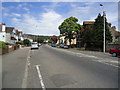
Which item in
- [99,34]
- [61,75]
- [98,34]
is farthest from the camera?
[98,34]

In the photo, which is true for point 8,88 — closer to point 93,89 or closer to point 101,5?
point 93,89

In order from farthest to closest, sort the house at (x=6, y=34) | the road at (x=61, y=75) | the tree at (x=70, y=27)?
the house at (x=6, y=34) → the tree at (x=70, y=27) → the road at (x=61, y=75)

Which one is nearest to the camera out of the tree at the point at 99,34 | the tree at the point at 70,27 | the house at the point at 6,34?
the tree at the point at 99,34

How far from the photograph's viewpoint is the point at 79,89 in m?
4.71

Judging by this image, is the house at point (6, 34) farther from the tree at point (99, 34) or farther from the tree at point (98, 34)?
the tree at point (99, 34)

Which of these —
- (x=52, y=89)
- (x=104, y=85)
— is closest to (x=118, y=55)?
(x=104, y=85)

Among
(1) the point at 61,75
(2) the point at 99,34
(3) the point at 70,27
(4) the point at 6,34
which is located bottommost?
(1) the point at 61,75

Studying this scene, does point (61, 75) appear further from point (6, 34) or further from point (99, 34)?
point (6, 34)

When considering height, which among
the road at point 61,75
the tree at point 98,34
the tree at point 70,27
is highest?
the tree at point 70,27

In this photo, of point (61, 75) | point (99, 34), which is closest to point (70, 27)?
point (99, 34)

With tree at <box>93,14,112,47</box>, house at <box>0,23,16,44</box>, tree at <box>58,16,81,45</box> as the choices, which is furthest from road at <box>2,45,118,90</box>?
house at <box>0,23,16,44</box>

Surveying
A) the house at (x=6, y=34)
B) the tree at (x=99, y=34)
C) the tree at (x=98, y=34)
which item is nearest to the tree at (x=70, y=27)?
the tree at (x=98, y=34)

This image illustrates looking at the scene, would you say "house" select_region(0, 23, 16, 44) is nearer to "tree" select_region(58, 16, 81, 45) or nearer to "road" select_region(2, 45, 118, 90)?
"tree" select_region(58, 16, 81, 45)

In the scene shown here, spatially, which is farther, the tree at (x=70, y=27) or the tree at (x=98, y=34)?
the tree at (x=70, y=27)
